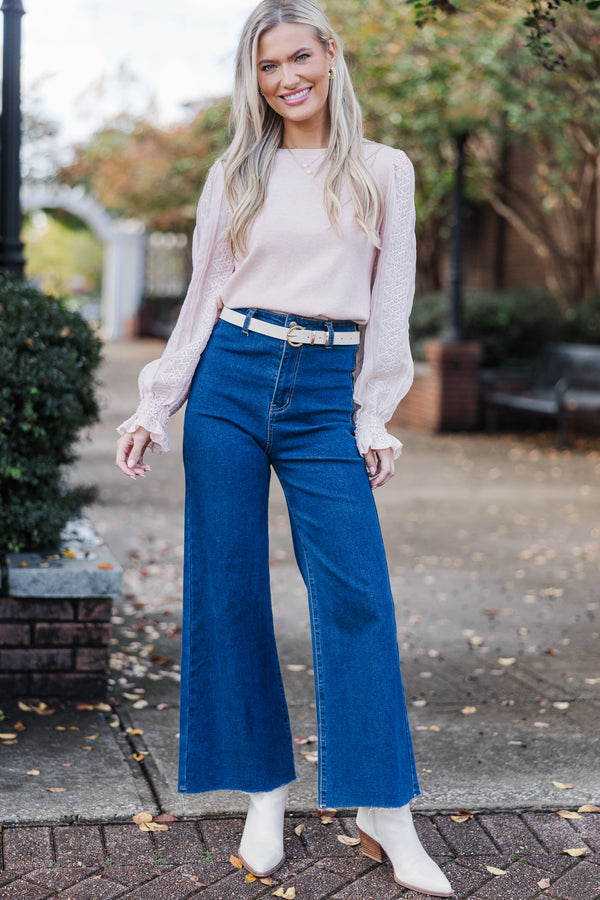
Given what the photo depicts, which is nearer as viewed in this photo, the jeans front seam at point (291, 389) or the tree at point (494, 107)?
the jeans front seam at point (291, 389)

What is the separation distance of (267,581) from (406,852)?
2.36 feet

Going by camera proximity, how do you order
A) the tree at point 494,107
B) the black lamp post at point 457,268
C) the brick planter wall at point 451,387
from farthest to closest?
the brick planter wall at point 451,387, the black lamp post at point 457,268, the tree at point 494,107

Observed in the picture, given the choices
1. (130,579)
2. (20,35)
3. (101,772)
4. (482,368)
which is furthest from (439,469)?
(101,772)

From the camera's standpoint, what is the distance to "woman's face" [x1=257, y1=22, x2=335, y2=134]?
2541 millimetres

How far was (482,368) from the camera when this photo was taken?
12312mm

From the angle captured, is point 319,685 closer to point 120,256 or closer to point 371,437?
point 371,437

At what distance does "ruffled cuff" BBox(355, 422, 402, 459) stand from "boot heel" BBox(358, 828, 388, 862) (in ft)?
3.14

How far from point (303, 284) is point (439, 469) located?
23.2 feet

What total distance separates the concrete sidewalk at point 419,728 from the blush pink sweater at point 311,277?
3.37 ft

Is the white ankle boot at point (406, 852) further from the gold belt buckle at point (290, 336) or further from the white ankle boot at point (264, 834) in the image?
the gold belt buckle at point (290, 336)

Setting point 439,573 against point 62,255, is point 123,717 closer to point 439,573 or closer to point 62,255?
point 439,573

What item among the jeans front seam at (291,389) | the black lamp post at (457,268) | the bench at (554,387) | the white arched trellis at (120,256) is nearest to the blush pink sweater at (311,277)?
the jeans front seam at (291,389)

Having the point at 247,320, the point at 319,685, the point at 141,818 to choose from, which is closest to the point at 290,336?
the point at 247,320

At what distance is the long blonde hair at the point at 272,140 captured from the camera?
2.53m
